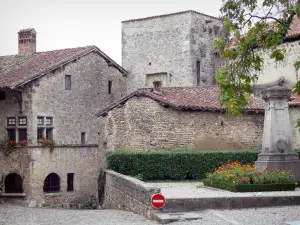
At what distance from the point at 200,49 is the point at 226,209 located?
77.4ft

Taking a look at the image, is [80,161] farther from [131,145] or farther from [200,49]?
[200,49]

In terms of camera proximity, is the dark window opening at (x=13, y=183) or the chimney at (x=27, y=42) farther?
the chimney at (x=27, y=42)

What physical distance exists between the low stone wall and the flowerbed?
2.90 m

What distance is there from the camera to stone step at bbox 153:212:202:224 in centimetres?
1479

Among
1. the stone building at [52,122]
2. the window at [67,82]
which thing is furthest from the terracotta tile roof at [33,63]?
the window at [67,82]

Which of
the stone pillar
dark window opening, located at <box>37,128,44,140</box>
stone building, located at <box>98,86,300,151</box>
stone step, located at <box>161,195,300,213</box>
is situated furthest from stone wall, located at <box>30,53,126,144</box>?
stone step, located at <box>161,195,300,213</box>

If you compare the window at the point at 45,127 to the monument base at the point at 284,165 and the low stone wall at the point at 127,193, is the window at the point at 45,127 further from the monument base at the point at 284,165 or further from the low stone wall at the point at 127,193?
the monument base at the point at 284,165

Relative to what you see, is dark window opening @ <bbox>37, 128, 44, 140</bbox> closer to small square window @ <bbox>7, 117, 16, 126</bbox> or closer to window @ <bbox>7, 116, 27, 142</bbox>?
window @ <bbox>7, 116, 27, 142</bbox>

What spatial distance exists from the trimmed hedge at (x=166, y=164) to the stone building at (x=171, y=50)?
13901 millimetres

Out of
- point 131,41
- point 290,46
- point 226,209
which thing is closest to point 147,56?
point 131,41

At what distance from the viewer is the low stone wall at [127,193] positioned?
53.1 feet

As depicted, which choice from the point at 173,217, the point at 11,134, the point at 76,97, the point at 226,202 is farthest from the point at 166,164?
the point at 11,134

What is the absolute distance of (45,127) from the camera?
32250 millimetres

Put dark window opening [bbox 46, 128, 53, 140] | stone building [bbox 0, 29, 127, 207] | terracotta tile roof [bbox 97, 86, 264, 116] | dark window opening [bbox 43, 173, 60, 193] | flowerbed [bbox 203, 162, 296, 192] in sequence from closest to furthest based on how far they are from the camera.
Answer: flowerbed [bbox 203, 162, 296, 192]
terracotta tile roof [bbox 97, 86, 264, 116]
stone building [bbox 0, 29, 127, 207]
dark window opening [bbox 43, 173, 60, 193]
dark window opening [bbox 46, 128, 53, 140]
